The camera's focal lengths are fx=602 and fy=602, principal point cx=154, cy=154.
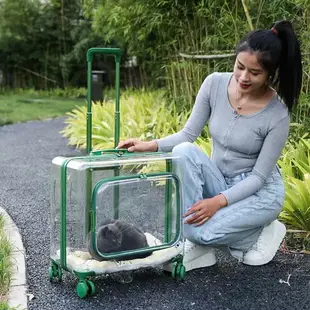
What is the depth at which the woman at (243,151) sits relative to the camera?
89.9 inches

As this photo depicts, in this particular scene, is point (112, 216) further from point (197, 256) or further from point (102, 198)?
point (197, 256)

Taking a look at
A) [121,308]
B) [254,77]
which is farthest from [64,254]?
[254,77]

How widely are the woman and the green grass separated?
594 centimetres

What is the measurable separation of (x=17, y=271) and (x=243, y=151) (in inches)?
39.9

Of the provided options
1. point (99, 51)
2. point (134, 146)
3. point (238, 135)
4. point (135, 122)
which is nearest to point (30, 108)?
point (135, 122)

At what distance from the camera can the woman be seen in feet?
7.49

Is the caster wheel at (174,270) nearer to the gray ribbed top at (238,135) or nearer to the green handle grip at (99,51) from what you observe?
the gray ribbed top at (238,135)

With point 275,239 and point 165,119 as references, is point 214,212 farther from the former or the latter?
point 165,119

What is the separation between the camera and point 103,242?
2186 mm

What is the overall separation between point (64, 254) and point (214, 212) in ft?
1.93

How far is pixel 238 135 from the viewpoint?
2.38 m

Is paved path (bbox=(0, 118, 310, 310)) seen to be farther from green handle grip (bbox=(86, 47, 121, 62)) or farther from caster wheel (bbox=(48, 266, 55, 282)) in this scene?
green handle grip (bbox=(86, 47, 121, 62))

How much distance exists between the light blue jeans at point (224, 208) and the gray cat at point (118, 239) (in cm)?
22

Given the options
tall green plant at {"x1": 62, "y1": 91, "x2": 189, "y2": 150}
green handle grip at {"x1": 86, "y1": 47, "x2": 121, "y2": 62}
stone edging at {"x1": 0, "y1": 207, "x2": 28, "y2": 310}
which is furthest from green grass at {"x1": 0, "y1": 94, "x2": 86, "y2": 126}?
green handle grip at {"x1": 86, "y1": 47, "x2": 121, "y2": 62}
